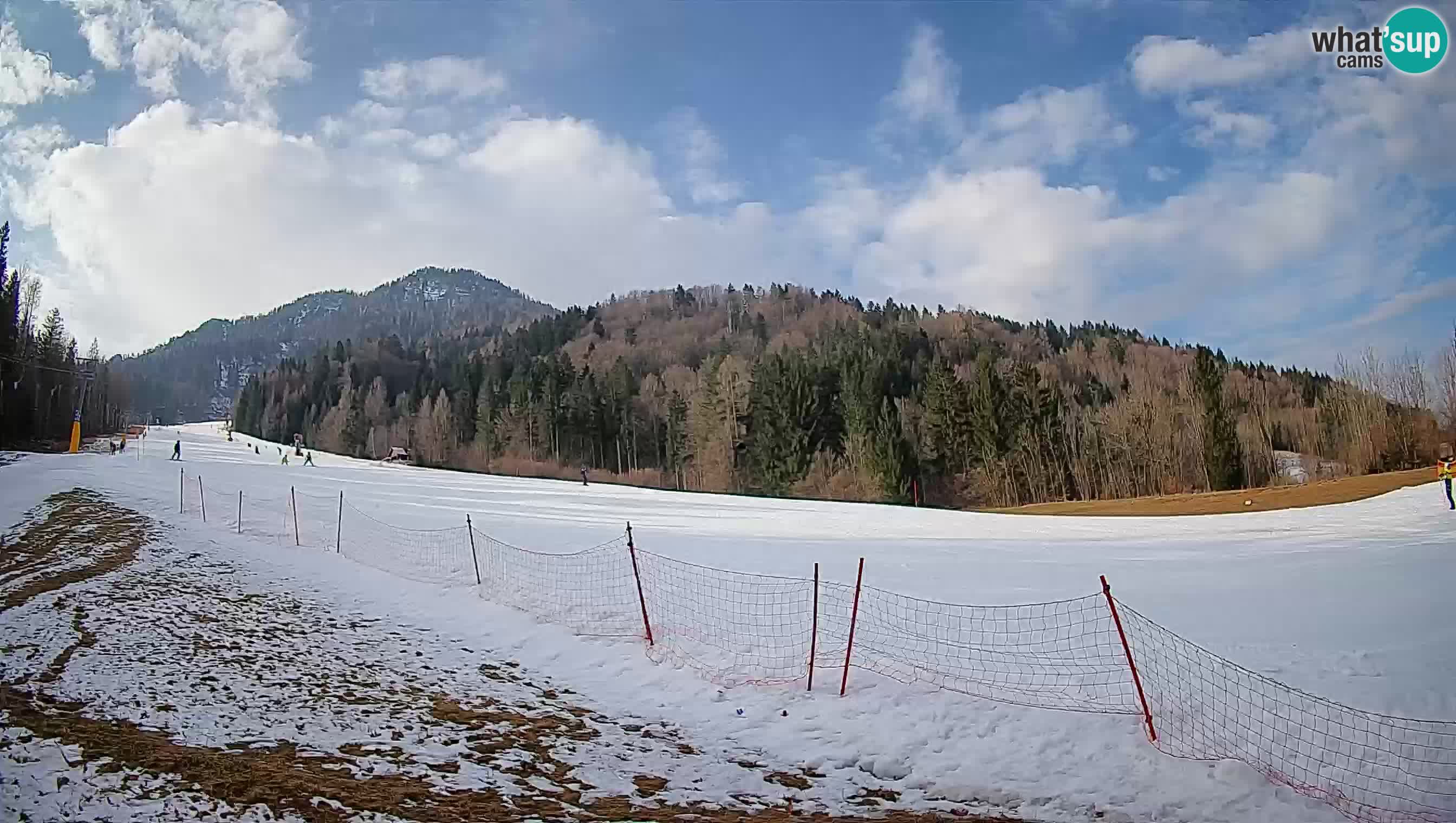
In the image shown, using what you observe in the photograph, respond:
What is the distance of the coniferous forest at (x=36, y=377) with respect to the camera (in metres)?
46.8

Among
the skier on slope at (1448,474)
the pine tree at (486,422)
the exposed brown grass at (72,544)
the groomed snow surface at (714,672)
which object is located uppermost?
the pine tree at (486,422)

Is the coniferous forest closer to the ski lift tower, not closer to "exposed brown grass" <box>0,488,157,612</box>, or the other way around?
the ski lift tower

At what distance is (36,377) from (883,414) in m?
60.2

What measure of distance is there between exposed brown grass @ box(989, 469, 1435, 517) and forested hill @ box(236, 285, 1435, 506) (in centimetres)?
1179

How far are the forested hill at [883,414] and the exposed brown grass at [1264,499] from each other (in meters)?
11.8

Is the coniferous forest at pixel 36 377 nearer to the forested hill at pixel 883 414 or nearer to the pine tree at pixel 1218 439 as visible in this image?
the forested hill at pixel 883 414

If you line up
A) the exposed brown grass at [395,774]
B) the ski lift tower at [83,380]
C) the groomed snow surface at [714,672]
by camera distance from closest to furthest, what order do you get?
1. the exposed brown grass at [395,774]
2. the groomed snow surface at [714,672]
3. the ski lift tower at [83,380]

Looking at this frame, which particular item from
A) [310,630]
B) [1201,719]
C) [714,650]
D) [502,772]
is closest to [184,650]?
[310,630]

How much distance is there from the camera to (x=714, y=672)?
28.6ft

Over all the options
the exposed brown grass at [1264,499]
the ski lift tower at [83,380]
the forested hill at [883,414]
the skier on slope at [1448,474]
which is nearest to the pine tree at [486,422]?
the forested hill at [883,414]

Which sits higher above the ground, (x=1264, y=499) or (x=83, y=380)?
(x=83, y=380)

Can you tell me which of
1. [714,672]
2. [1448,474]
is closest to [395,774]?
[714,672]

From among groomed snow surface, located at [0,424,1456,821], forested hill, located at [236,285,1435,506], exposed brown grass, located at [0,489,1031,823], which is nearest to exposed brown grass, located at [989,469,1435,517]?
forested hill, located at [236,285,1435,506]

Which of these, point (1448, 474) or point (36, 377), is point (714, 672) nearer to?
point (1448, 474)
